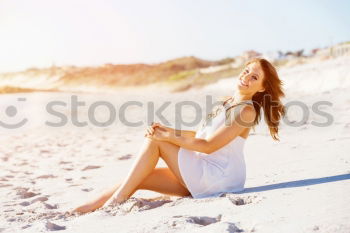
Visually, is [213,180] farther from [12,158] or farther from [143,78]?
[143,78]

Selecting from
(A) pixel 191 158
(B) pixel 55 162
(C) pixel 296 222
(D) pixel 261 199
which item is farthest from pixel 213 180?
(B) pixel 55 162

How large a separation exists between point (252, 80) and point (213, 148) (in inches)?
23.3

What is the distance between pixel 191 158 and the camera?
345cm

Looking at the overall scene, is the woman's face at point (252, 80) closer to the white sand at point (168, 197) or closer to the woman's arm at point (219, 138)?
the woman's arm at point (219, 138)

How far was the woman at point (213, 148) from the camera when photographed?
339cm

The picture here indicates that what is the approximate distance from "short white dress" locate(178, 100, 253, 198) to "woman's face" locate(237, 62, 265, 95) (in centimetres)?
11

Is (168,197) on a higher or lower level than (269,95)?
lower

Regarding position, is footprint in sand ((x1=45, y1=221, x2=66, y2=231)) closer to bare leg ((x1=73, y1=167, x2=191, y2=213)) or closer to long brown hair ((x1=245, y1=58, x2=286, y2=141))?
bare leg ((x1=73, y1=167, x2=191, y2=213))

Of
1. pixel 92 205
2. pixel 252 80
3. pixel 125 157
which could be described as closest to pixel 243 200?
pixel 252 80

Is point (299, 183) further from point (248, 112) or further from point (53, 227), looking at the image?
point (53, 227)

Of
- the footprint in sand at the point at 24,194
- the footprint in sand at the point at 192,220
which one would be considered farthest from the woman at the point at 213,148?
the footprint in sand at the point at 24,194

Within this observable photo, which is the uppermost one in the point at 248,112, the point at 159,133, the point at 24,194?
the point at 248,112

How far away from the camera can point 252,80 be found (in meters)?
3.51

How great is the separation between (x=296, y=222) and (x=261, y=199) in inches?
25.3
